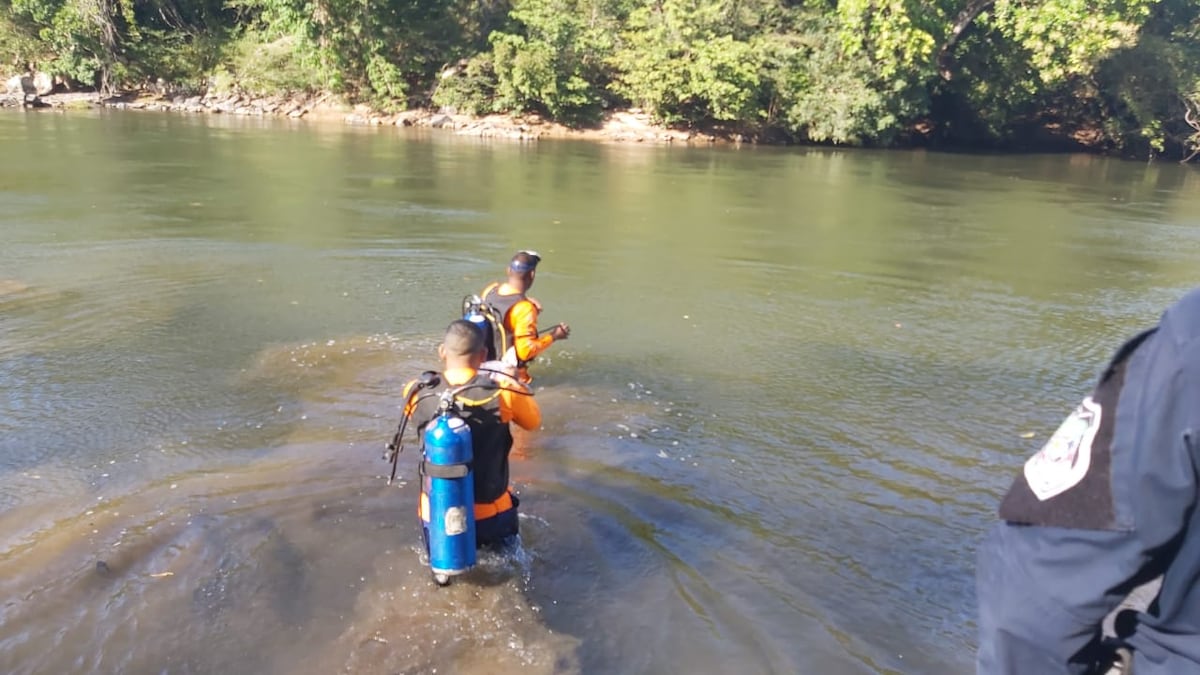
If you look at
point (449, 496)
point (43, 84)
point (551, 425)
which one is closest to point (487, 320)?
point (551, 425)

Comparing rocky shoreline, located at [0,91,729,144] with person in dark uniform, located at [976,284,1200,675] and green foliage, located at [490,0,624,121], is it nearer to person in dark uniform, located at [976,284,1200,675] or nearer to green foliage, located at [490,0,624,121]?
green foliage, located at [490,0,624,121]

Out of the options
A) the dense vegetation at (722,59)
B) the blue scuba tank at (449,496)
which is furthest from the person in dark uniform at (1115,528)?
the dense vegetation at (722,59)

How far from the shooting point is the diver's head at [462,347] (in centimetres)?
425

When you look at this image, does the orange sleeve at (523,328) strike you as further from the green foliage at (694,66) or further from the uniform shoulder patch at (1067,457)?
the green foliage at (694,66)

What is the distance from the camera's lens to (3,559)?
4984mm

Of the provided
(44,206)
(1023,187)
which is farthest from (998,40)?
(44,206)

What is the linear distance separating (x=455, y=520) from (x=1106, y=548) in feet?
10.1

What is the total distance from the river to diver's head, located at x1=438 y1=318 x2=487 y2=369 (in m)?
1.29

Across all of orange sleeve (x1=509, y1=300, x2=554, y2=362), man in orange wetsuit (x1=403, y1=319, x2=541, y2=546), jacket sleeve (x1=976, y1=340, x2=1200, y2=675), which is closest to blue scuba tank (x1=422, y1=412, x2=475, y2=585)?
man in orange wetsuit (x1=403, y1=319, x2=541, y2=546)

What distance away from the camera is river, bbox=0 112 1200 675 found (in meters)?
4.57

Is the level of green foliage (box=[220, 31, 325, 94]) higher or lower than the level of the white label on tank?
higher

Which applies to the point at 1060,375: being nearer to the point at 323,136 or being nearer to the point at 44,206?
→ the point at 44,206

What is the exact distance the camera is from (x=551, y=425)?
716 cm

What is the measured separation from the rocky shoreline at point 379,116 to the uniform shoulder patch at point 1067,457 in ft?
108
